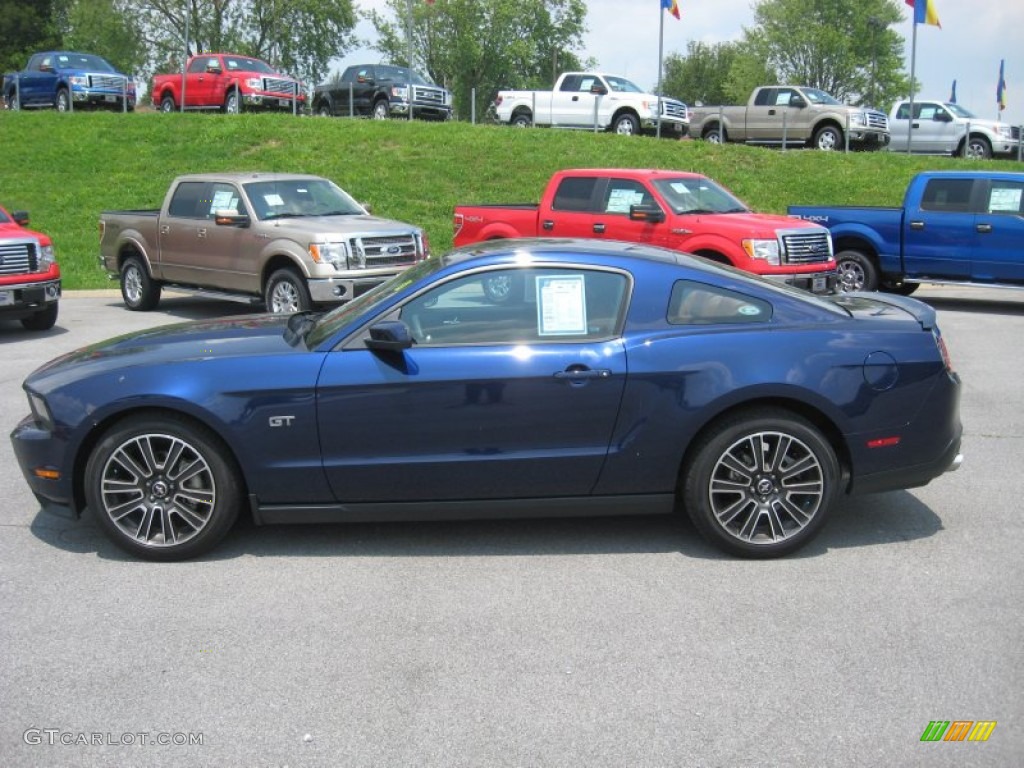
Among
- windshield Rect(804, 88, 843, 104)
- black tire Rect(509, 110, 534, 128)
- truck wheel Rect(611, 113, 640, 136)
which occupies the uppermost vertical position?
windshield Rect(804, 88, 843, 104)

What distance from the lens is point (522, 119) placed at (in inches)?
1186

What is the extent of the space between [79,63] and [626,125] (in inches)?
615

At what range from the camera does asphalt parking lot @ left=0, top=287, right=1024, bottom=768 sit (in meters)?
3.58

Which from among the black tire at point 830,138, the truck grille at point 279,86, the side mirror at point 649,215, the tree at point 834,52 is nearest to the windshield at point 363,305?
the side mirror at point 649,215

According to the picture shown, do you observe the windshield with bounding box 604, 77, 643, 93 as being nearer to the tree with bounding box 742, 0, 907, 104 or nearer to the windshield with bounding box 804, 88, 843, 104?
the windshield with bounding box 804, 88, 843, 104

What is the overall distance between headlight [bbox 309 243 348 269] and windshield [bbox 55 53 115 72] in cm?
2152

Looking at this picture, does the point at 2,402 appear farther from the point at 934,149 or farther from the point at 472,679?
the point at 934,149

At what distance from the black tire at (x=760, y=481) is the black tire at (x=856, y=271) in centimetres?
1065

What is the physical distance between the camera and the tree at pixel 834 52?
79750 millimetres

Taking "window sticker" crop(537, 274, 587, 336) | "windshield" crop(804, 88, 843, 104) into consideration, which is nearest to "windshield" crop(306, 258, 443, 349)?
"window sticker" crop(537, 274, 587, 336)

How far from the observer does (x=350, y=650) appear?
168 inches

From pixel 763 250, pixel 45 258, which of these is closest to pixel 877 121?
pixel 763 250

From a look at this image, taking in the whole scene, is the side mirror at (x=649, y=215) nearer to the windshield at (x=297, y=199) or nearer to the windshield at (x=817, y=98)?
the windshield at (x=297, y=199)

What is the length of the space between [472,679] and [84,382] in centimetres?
253
